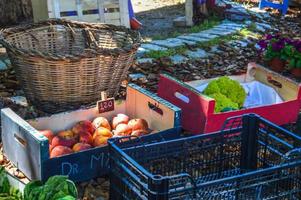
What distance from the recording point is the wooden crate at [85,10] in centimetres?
575

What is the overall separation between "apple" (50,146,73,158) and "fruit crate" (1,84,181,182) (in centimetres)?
12

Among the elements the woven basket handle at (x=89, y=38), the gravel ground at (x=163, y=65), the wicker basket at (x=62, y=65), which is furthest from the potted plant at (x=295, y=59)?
the woven basket handle at (x=89, y=38)

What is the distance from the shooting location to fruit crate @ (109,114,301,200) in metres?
2.62

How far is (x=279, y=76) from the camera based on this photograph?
452 cm


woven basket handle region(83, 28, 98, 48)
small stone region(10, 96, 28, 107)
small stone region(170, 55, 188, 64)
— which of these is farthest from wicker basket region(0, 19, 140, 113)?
small stone region(170, 55, 188, 64)

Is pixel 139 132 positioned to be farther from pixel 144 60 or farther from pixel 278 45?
pixel 278 45

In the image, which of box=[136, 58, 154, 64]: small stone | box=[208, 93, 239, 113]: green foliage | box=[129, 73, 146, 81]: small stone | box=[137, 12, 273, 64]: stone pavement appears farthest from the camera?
box=[137, 12, 273, 64]: stone pavement

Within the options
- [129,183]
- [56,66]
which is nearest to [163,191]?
[129,183]

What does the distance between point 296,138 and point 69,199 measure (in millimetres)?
1153

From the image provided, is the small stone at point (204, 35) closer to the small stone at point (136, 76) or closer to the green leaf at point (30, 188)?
the small stone at point (136, 76)

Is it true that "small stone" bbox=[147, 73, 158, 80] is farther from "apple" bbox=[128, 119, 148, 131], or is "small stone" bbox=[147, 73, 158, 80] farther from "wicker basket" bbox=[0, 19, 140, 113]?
"apple" bbox=[128, 119, 148, 131]

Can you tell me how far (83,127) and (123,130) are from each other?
0.24 metres

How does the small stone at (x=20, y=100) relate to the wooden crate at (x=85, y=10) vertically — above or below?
below

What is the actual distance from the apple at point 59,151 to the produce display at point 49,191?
452 millimetres
